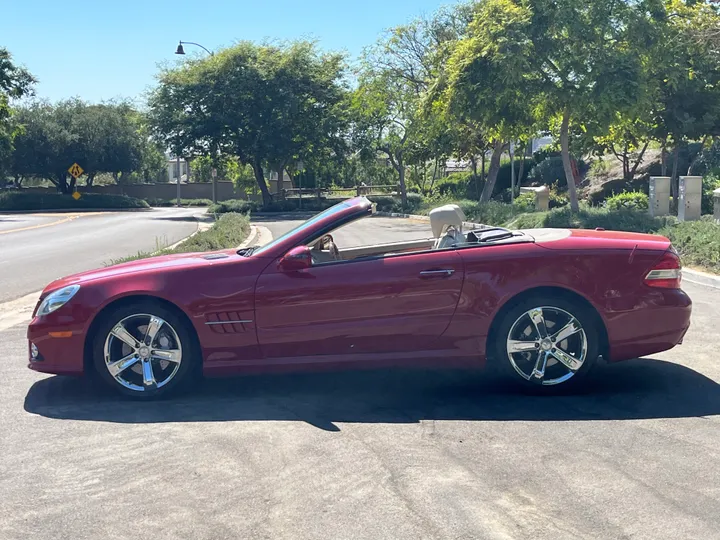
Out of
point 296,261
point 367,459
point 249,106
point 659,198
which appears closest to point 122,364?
point 296,261

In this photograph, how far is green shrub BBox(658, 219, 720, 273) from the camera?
40.0 ft

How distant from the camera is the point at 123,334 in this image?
5594 millimetres

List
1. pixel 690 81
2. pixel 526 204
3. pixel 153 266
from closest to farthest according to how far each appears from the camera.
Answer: pixel 153 266 < pixel 690 81 < pixel 526 204

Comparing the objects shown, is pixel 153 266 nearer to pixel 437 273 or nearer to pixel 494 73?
pixel 437 273

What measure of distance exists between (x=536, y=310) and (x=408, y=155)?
37.9 metres

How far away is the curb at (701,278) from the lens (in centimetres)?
1097

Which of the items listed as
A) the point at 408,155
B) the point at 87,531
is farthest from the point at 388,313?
the point at 408,155

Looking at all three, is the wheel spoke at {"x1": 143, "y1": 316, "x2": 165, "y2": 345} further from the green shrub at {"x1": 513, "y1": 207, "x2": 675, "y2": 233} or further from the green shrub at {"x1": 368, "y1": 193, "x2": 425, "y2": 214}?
the green shrub at {"x1": 368, "y1": 193, "x2": 425, "y2": 214}

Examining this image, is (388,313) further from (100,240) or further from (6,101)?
(6,101)

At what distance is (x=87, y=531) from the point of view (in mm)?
3643

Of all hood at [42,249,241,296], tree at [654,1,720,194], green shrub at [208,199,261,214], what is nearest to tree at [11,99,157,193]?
green shrub at [208,199,261,214]

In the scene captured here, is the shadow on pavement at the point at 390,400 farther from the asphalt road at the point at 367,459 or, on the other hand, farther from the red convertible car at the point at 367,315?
the red convertible car at the point at 367,315

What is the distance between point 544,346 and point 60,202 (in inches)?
2198

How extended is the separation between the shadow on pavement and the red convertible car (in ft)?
0.69
